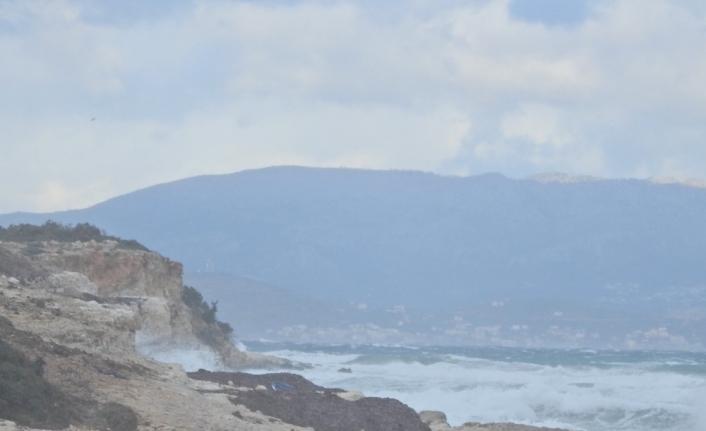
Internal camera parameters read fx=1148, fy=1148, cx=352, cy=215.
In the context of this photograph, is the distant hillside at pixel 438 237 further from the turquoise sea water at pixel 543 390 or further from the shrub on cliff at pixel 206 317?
the shrub on cliff at pixel 206 317

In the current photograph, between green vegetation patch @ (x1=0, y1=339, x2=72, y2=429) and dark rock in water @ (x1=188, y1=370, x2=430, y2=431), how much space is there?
177 inches

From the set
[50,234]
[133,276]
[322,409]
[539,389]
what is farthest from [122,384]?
[539,389]

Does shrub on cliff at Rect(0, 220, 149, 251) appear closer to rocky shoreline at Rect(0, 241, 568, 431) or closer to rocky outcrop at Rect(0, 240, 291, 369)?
rocky outcrop at Rect(0, 240, 291, 369)

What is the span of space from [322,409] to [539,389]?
23111 millimetres

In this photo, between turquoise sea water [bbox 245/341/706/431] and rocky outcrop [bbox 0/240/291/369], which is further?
turquoise sea water [bbox 245/341/706/431]

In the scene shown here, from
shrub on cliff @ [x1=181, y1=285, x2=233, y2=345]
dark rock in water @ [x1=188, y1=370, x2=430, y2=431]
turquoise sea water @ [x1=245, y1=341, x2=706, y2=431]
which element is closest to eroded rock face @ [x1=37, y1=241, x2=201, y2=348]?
dark rock in water @ [x1=188, y1=370, x2=430, y2=431]

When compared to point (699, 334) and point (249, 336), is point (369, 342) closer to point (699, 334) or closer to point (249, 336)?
point (249, 336)

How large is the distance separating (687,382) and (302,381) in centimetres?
2693

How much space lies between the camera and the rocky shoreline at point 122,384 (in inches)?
551

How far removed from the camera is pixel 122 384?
15.8 metres

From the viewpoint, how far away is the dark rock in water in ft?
59.8

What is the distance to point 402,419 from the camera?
20.7 metres

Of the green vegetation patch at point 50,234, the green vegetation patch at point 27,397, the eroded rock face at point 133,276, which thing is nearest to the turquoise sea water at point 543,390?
the eroded rock face at point 133,276

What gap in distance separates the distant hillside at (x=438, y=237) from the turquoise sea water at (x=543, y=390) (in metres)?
77.9
